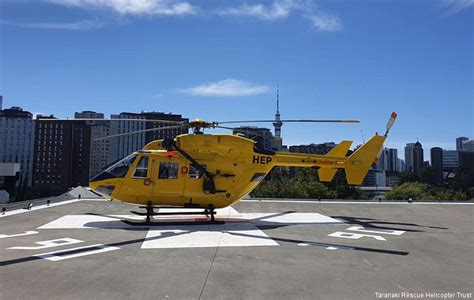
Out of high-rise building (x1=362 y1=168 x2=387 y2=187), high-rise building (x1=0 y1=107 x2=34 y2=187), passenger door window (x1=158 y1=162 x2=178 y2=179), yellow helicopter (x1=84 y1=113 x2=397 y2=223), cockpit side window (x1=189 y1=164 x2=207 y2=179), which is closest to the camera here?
yellow helicopter (x1=84 y1=113 x2=397 y2=223)

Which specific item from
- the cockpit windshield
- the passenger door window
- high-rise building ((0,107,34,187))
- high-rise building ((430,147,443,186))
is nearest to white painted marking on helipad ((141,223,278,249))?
the passenger door window

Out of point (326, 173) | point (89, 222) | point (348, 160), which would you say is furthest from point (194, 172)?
point (348, 160)

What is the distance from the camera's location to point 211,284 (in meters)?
6.46

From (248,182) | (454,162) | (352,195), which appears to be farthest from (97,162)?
(454,162)

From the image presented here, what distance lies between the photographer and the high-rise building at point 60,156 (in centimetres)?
11231

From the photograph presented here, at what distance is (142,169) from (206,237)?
4.62 metres

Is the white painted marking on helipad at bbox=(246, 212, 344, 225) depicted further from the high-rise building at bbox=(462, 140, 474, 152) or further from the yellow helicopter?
the high-rise building at bbox=(462, 140, 474, 152)

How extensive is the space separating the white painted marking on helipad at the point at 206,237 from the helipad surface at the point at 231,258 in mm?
30

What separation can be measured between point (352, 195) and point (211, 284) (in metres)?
70.6

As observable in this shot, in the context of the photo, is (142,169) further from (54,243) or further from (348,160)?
(348,160)

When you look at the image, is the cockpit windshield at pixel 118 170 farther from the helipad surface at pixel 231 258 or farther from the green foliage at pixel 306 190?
the green foliage at pixel 306 190

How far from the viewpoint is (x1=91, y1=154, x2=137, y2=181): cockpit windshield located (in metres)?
14.4

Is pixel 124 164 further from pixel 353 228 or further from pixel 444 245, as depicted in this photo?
pixel 444 245

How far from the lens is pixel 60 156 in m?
114
